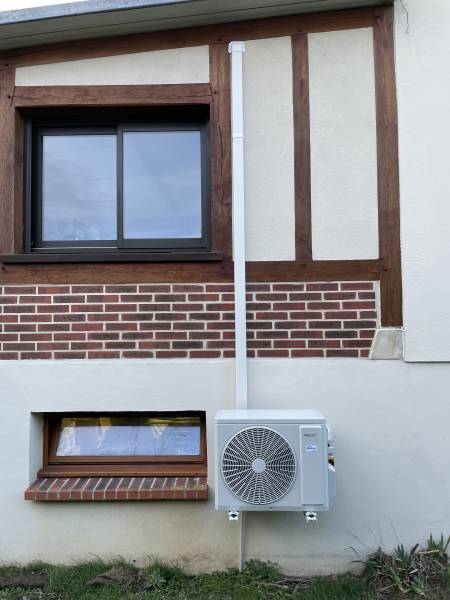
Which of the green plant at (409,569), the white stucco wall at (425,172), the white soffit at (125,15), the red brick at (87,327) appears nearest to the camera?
the green plant at (409,569)

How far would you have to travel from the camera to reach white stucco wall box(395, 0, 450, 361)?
339 cm

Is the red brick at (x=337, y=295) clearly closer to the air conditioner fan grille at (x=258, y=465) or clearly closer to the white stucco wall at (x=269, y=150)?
the white stucco wall at (x=269, y=150)

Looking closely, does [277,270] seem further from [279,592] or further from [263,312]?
[279,592]

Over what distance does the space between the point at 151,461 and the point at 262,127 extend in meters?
2.60

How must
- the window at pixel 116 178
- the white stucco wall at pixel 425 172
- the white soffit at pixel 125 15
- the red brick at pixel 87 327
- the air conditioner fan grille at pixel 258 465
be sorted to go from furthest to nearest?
1. the window at pixel 116 178
2. the red brick at pixel 87 327
3. the white stucco wall at pixel 425 172
4. the white soffit at pixel 125 15
5. the air conditioner fan grille at pixel 258 465

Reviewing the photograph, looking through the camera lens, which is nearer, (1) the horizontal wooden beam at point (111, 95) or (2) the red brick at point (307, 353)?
(2) the red brick at point (307, 353)

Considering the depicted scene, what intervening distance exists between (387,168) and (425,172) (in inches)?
10.6

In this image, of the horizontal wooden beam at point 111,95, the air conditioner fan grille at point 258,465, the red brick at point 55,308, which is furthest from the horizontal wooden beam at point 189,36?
the air conditioner fan grille at point 258,465

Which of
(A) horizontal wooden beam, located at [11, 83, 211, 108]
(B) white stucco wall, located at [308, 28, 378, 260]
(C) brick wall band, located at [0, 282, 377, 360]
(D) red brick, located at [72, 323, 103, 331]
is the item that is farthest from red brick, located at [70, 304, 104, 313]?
(B) white stucco wall, located at [308, 28, 378, 260]

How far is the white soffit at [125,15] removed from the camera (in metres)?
3.28

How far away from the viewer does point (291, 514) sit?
11.0 feet

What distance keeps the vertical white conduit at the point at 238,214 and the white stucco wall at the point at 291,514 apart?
10 cm

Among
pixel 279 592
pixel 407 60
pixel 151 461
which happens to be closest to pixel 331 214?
pixel 407 60

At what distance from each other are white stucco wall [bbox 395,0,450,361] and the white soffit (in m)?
0.44
